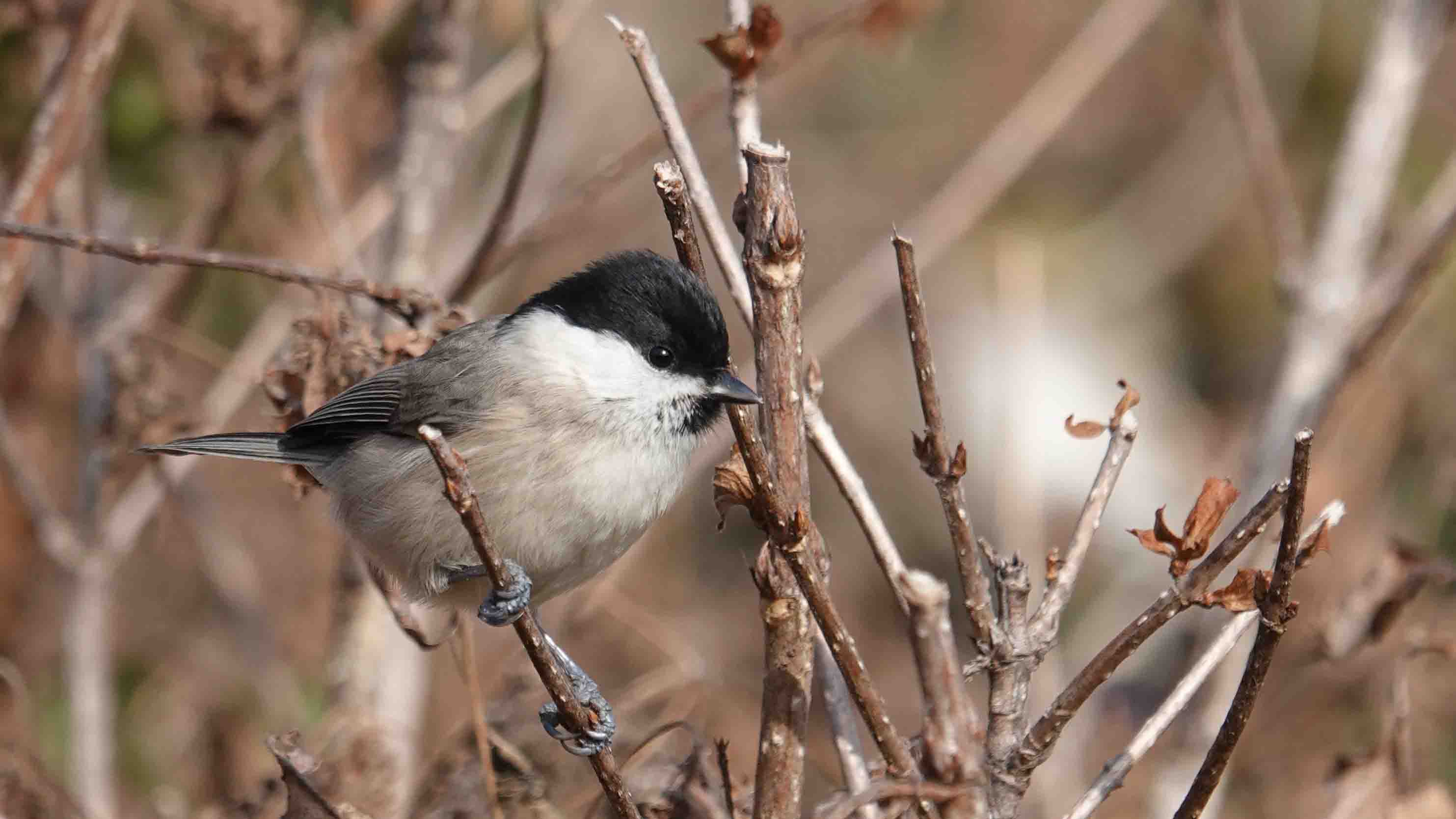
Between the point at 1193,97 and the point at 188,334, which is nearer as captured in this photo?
A: the point at 188,334

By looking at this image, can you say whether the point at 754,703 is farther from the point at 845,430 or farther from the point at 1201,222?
the point at 1201,222

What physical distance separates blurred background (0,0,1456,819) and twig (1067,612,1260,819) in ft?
2.07

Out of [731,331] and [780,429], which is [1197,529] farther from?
[731,331]

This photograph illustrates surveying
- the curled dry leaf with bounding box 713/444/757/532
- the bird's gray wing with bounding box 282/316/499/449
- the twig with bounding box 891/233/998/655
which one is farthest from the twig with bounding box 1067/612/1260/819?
the bird's gray wing with bounding box 282/316/499/449

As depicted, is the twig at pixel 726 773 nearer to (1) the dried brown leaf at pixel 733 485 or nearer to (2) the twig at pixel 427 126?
(1) the dried brown leaf at pixel 733 485

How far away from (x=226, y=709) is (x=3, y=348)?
3.72 feet

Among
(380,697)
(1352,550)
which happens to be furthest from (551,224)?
(1352,550)

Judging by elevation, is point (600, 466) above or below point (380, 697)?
above

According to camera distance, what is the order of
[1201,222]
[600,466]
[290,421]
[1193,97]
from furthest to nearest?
[1193,97]
[1201,222]
[290,421]
[600,466]

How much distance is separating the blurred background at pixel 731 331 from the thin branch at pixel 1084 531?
75cm

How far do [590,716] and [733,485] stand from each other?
630mm

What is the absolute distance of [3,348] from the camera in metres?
3.64

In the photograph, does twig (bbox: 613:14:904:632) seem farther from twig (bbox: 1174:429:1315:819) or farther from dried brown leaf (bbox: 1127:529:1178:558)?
twig (bbox: 1174:429:1315:819)

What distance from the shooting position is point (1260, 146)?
9.35ft
